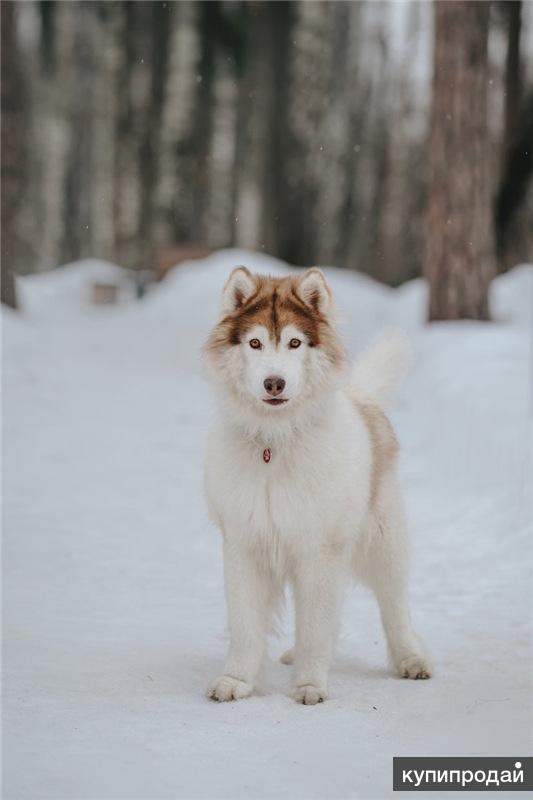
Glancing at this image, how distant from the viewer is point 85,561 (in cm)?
552

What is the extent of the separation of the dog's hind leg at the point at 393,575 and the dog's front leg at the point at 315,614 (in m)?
0.34

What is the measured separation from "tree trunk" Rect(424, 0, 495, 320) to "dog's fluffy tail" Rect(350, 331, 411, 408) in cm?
629

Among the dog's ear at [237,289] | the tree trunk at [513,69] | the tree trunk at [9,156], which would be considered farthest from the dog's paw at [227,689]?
the tree trunk at [513,69]

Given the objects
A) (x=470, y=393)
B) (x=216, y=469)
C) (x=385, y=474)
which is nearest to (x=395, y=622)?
(x=385, y=474)

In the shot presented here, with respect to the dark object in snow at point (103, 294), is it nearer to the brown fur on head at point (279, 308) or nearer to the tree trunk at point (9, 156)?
the tree trunk at point (9, 156)

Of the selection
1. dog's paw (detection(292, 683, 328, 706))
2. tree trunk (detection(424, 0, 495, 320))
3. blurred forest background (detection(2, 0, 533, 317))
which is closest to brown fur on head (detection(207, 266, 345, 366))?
dog's paw (detection(292, 683, 328, 706))

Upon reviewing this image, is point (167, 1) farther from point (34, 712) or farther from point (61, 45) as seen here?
point (34, 712)

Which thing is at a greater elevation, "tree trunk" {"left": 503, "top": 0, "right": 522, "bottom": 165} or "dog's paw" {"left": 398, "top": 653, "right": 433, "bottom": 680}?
"tree trunk" {"left": 503, "top": 0, "right": 522, "bottom": 165}

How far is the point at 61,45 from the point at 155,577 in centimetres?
2895

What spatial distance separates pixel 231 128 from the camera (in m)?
30.5

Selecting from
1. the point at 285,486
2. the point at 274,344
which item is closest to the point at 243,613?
the point at 285,486

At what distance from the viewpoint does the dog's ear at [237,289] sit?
361cm

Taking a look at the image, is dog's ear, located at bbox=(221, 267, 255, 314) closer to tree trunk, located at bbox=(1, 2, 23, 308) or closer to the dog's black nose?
the dog's black nose

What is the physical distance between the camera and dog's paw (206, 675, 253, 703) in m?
3.52
